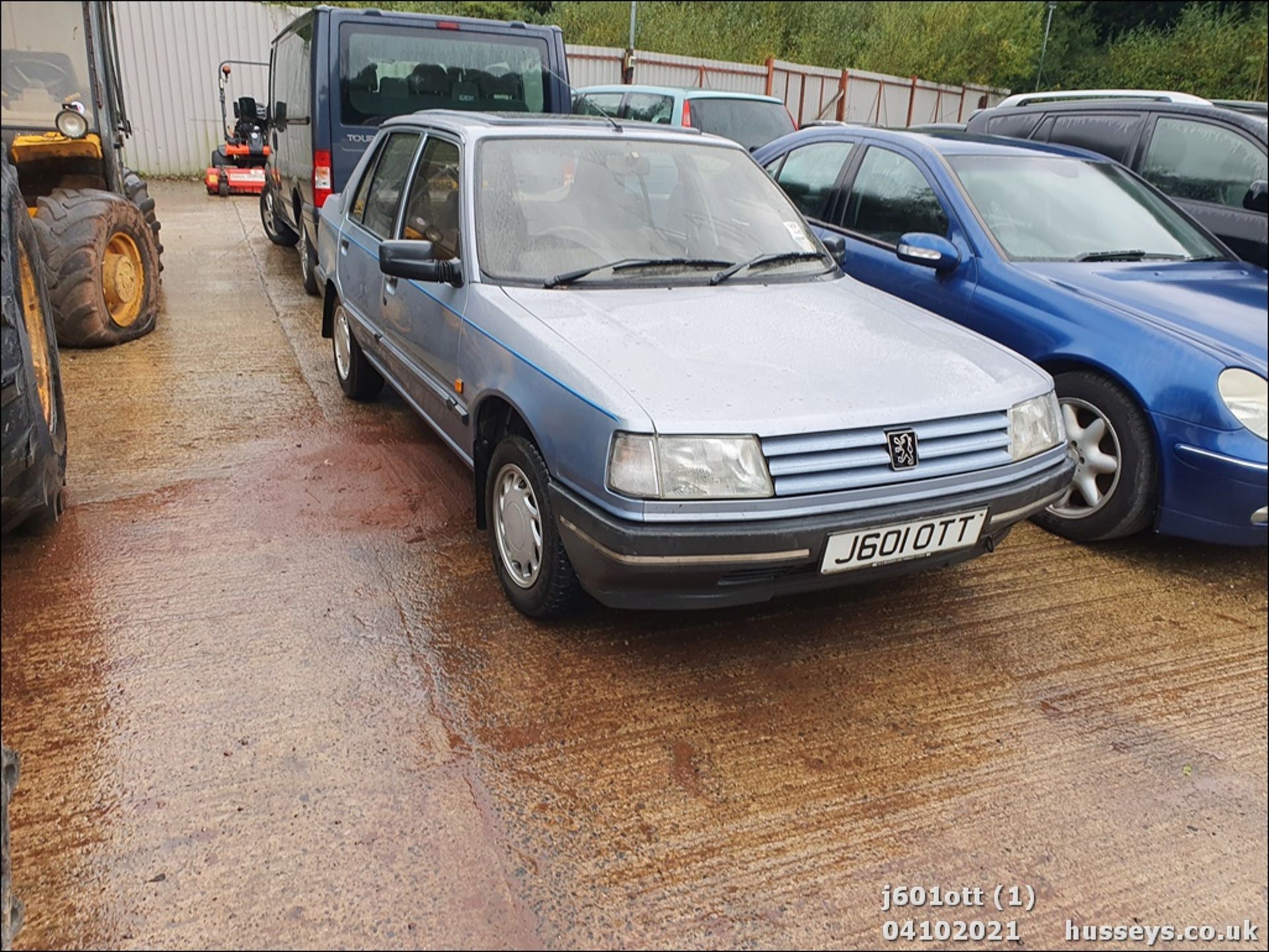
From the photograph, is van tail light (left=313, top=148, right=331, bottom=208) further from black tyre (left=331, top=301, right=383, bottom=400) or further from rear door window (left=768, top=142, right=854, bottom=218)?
rear door window (left=768, top=142, right=854, bottom=218)

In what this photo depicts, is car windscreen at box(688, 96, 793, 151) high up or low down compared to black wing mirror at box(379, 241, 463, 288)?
up

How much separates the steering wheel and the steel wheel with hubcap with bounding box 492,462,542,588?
65.4 inches

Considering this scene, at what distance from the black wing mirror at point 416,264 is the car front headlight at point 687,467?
4.27 ft

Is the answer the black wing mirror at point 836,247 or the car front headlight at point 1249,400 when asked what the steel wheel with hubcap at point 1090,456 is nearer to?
the car front headlight at point 1249,400

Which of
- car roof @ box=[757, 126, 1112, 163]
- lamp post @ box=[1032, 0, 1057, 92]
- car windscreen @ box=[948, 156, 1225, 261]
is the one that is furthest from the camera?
lamp post @ box=[1032, 0, 1057, 92]

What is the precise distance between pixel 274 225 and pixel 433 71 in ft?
11.9

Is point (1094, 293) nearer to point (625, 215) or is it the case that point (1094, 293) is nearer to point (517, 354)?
point (625, 215)

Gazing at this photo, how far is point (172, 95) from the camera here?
1441 centimetres

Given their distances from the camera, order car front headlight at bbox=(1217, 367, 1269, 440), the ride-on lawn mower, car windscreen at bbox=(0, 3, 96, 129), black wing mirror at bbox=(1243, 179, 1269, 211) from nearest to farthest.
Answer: car windscreen at bbox=(0, 3, 96, 129) < car front headlight at bbox=(1217, 367, 1269, 440) < black wing mirror at bbox=(1243, 179, 1269, 211) < the ride-on lawn mower

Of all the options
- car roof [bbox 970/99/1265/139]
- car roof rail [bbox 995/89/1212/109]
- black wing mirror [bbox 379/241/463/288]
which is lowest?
black wing mirror [bbox 379/241/463/288]

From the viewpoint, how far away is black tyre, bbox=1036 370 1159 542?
11.9 ft

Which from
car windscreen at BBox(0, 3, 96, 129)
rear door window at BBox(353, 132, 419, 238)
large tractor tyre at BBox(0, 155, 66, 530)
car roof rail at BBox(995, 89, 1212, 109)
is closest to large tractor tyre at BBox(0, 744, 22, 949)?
car windscreen at BBox(0, 3, 96, 129)

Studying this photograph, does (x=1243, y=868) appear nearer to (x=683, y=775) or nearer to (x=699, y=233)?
(x=683, y=775)

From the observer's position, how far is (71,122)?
5.44m
